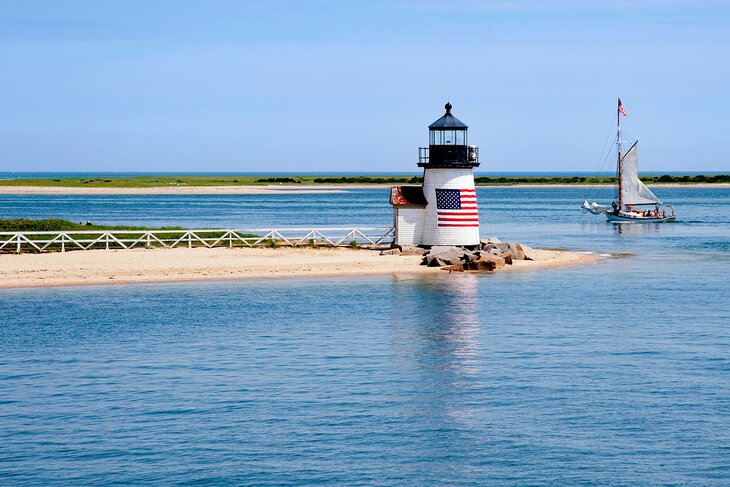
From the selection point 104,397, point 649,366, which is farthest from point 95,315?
point 649,366

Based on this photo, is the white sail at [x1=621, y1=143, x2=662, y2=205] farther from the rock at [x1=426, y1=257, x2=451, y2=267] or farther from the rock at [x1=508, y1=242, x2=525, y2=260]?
the rock at [x1=426, y1=257, x2=451, y2=267]

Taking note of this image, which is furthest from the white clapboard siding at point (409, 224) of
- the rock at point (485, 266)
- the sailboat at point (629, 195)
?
the sailboat at point (629, 195)

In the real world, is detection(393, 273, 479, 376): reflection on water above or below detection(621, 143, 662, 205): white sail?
below

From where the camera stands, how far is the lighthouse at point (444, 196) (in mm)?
44656

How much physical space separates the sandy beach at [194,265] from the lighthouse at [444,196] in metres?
1.69

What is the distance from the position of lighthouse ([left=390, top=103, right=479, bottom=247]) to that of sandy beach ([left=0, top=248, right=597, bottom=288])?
1691 mm

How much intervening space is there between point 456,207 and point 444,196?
0.76m

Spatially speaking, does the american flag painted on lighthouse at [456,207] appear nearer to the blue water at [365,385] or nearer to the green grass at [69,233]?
the blue water at [365,385]

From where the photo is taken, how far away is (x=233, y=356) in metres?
24.5

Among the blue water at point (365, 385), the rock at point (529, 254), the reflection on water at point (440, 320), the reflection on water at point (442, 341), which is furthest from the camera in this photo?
the rock at point (529, 254)

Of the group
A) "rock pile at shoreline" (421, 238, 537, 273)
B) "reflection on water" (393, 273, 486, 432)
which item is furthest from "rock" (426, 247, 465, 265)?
"reflection on water" (393, 273, 486, 432)

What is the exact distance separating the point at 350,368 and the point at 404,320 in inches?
293

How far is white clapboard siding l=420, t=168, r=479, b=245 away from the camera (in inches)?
1766

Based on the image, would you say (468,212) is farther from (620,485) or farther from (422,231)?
(620,485)
